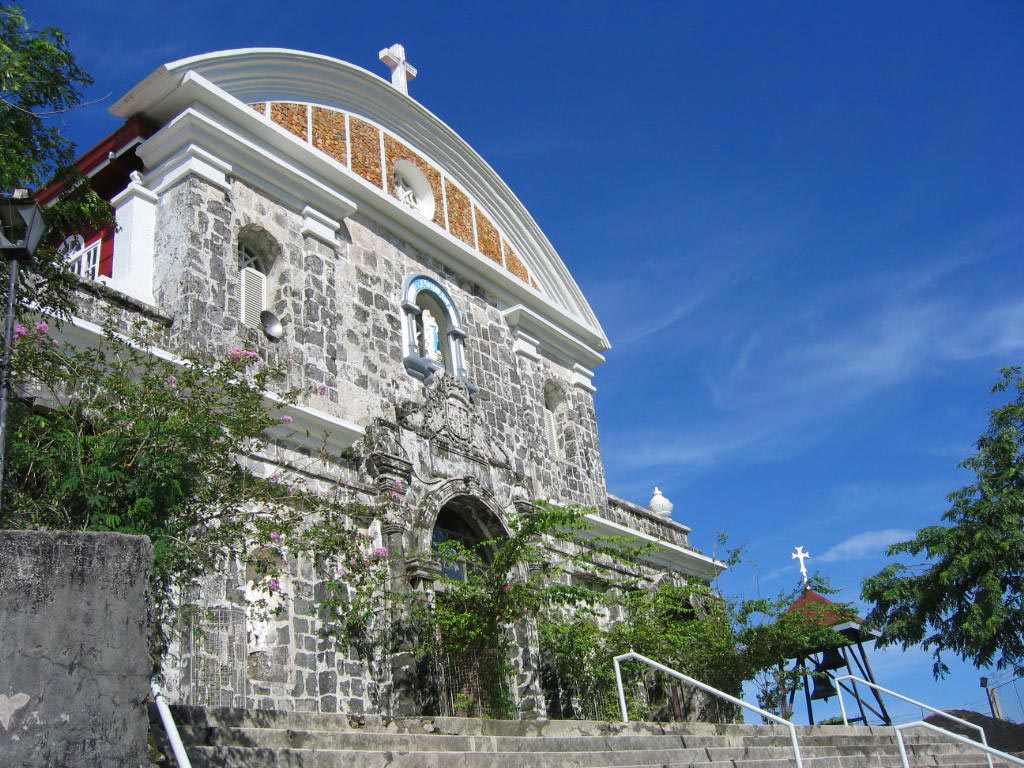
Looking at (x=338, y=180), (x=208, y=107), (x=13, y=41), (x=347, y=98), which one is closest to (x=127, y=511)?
(x=13, y=41)

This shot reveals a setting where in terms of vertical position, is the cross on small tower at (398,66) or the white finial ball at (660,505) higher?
the cross on small tower at (398,66)

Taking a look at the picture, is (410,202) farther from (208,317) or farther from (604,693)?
(604,693)

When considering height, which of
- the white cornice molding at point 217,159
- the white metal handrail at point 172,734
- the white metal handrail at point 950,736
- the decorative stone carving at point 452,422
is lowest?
the white metal handrail at point 950,736

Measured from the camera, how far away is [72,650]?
14.4ft

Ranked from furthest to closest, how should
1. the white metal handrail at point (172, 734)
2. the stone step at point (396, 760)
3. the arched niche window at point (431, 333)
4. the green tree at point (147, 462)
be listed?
the arched niche window at point (431, 333)
the green tree at point (147, 462)
the stone step at point (396, 760)
the white metal handrail at point (172, 734)

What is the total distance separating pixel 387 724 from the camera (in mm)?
7207

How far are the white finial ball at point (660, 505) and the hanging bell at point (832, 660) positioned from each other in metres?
4.09

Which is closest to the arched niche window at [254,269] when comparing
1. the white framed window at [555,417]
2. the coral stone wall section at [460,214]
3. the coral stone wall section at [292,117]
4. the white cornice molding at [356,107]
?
the white cornice molding at [356,107]

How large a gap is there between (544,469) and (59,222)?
10436 mm

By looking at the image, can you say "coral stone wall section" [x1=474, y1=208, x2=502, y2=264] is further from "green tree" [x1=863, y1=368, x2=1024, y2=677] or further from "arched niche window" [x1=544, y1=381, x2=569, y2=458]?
"green tree" [x1=863, y1=368, x2=1024, y2=677]

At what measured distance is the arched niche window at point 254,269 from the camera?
12719 mm

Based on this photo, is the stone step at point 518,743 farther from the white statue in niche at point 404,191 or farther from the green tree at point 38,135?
the white statue in niche at point 404,191

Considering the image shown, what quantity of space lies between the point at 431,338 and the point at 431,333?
113 mm

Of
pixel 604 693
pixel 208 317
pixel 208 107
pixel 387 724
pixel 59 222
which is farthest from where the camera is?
pixel 604 693
